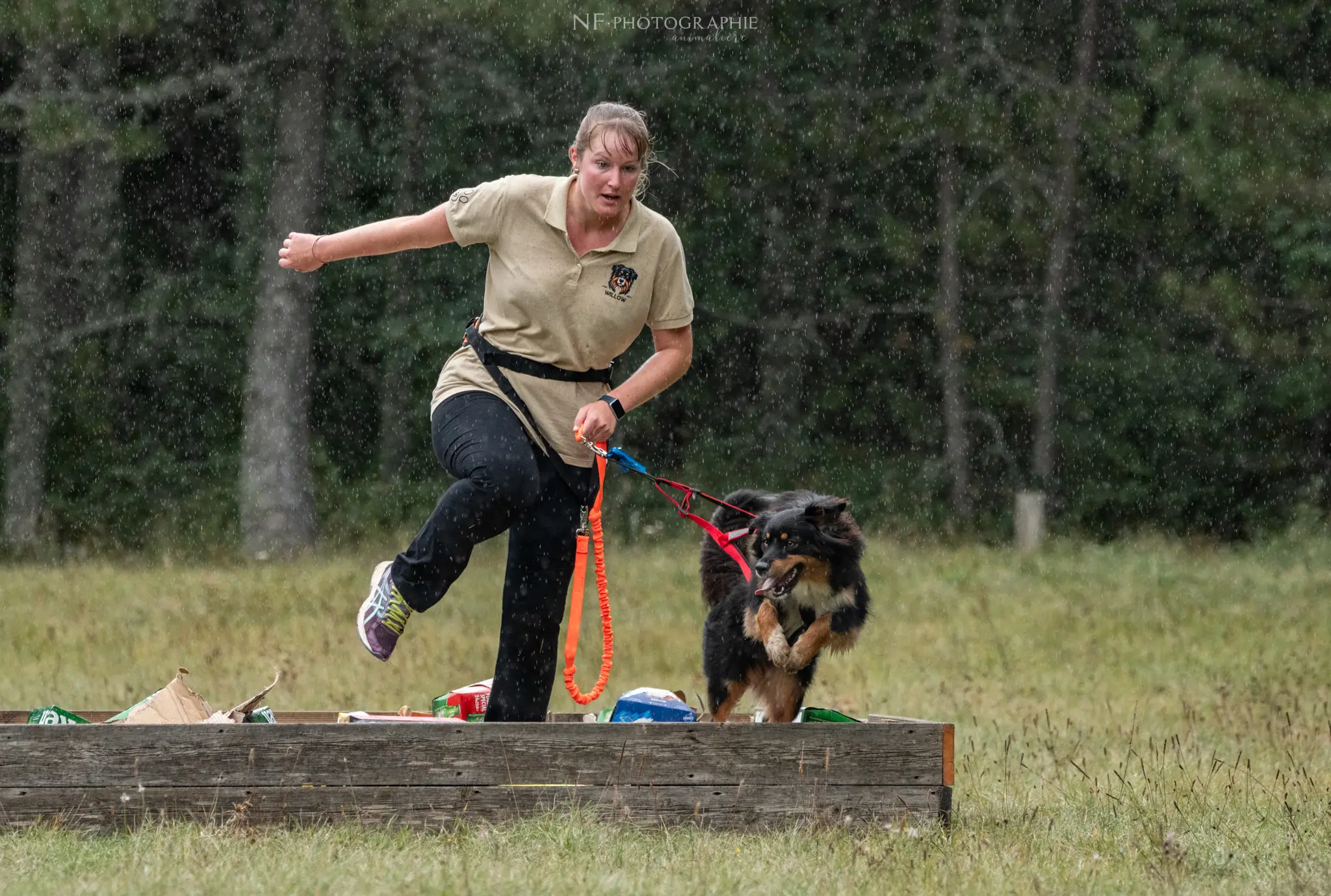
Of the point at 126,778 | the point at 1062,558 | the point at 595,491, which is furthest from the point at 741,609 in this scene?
the point at 1062,558

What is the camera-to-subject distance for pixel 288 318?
18250 millimetres

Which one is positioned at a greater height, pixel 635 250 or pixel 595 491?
pixel 635 250

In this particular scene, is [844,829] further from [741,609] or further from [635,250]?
[635,250]

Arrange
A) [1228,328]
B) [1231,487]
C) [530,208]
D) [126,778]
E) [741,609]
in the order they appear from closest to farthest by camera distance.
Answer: [126,778] < [530,208] < [741,609] < [1228,328] < [1231,487]

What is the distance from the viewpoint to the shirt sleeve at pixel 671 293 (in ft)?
17.8

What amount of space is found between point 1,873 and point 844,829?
2.43 metres

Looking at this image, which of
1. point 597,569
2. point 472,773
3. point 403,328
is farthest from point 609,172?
point 403,328

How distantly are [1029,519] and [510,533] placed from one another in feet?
51.0

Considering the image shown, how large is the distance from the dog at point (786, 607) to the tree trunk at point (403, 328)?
55.4 feet

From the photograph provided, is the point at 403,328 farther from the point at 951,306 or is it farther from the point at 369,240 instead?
the point at 369,240

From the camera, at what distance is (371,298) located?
24.0 meters

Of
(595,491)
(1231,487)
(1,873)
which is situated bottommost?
(1231,487)

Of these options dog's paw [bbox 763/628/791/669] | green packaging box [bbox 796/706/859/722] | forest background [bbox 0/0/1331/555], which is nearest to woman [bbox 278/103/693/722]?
dog's paw [bbox 763/628/791/669]

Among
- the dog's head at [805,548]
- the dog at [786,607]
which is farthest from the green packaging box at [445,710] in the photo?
the dog's head at [805,548]
